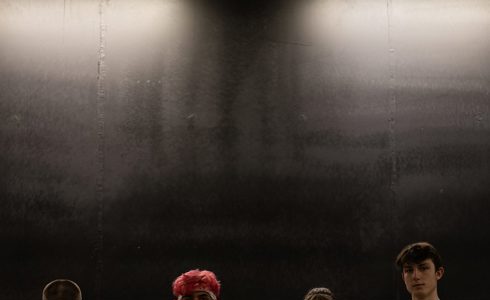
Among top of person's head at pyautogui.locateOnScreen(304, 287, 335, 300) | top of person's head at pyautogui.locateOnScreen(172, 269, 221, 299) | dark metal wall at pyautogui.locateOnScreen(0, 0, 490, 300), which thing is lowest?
top of person's head at pyautogui.locateOnScreen(304, 287, 335, 300)

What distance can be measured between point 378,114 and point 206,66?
1.31 meters

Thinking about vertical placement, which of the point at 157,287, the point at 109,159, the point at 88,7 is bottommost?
the point at 157,287

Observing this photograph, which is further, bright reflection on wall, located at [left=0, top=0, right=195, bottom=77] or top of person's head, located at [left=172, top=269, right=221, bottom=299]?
bright reflection on wall, located at [left=0, top=0, right=195, bottom=77]

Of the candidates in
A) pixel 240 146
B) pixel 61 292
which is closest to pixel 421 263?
pixel 240 146

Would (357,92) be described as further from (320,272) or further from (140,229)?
(140,229)

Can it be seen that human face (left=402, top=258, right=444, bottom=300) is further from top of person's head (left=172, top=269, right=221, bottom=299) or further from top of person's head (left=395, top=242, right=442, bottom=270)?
top of person's head (left=172, top=269, right=221, bottom=299)

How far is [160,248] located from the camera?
449 centimetres

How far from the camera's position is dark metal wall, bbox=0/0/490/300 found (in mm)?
4488

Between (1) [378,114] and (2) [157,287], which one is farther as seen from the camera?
(1) [378,114]

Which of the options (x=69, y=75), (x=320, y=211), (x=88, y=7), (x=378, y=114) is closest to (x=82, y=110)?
(x=69, y=75)

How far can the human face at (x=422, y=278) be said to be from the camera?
3.34m

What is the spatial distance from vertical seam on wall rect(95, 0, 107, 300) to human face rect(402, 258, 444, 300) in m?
2.11

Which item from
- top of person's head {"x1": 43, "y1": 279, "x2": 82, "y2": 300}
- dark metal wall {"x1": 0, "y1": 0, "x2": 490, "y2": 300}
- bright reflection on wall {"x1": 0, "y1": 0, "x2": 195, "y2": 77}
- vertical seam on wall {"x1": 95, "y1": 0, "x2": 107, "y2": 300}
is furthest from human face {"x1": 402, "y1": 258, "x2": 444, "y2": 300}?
bright reflection on wall {"x1": 0, "y1": 0, "x2": 195, "y2": 77}

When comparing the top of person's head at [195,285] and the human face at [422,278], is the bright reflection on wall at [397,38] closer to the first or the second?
the human face at [422,278]
